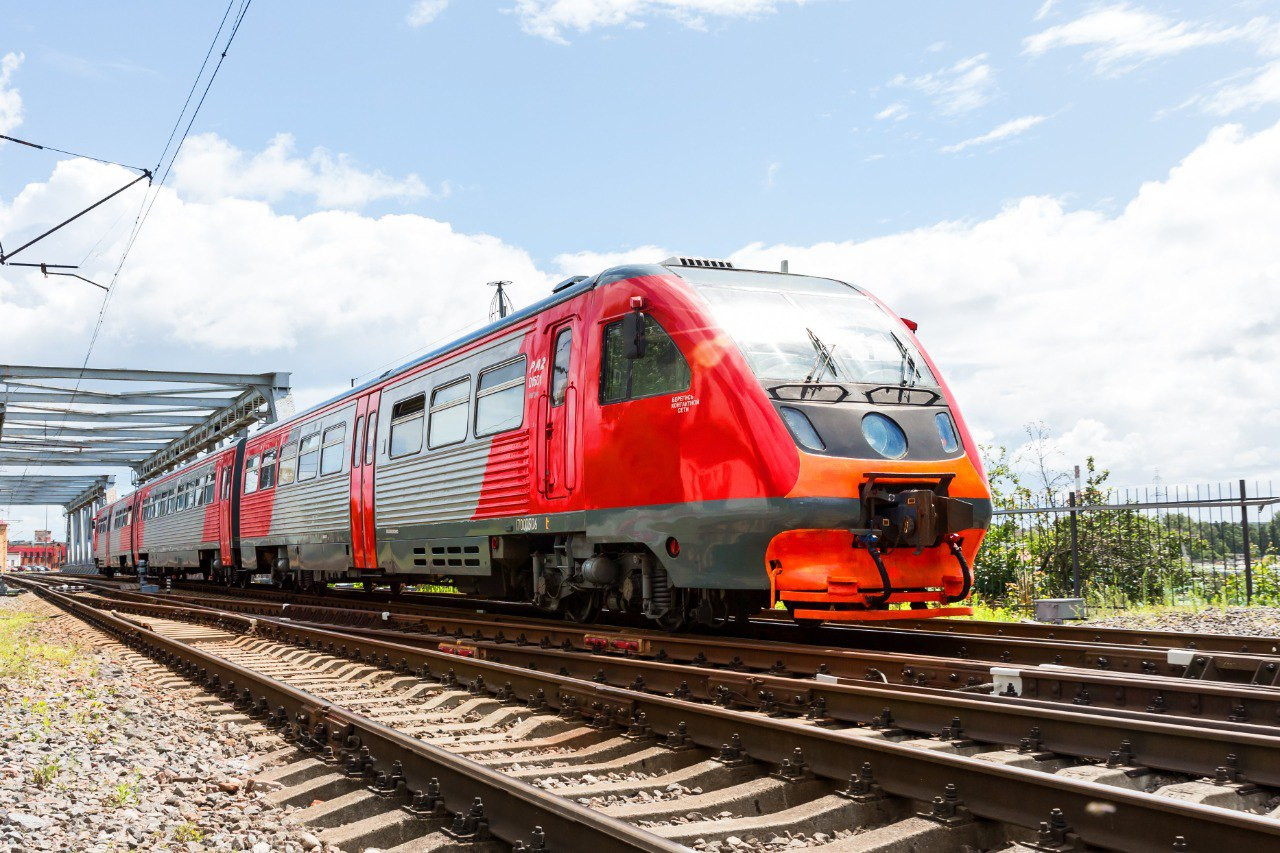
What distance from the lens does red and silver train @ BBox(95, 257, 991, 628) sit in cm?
791

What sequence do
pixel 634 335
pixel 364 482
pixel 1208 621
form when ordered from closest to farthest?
pixel 634 335
pixel 1208 621
pixel 364 482

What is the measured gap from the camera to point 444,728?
6.33 m

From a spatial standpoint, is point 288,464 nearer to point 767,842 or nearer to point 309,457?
point 309,457

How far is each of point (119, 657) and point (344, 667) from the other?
150 inches

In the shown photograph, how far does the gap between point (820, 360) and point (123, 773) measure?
563cm

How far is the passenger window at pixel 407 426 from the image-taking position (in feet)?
43.0

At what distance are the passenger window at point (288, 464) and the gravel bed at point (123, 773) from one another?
8.58m

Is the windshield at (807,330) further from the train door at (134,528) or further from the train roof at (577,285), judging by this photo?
the train door at (134,528)

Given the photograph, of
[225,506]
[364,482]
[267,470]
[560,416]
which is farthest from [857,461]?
[225,506]

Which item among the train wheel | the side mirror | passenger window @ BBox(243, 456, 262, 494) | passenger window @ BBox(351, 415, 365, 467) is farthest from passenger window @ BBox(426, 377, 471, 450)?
passenger window @ BBox(243, 456, 262, 494)

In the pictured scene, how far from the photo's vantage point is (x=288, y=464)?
61.1ft

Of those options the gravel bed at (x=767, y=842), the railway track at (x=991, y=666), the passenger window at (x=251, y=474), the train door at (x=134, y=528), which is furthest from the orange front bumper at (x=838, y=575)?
the train door at (x=134, y=528)

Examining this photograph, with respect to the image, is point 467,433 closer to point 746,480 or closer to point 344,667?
point 344,667

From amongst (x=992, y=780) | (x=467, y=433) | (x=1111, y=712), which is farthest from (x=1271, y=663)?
(x=467, y=433)
